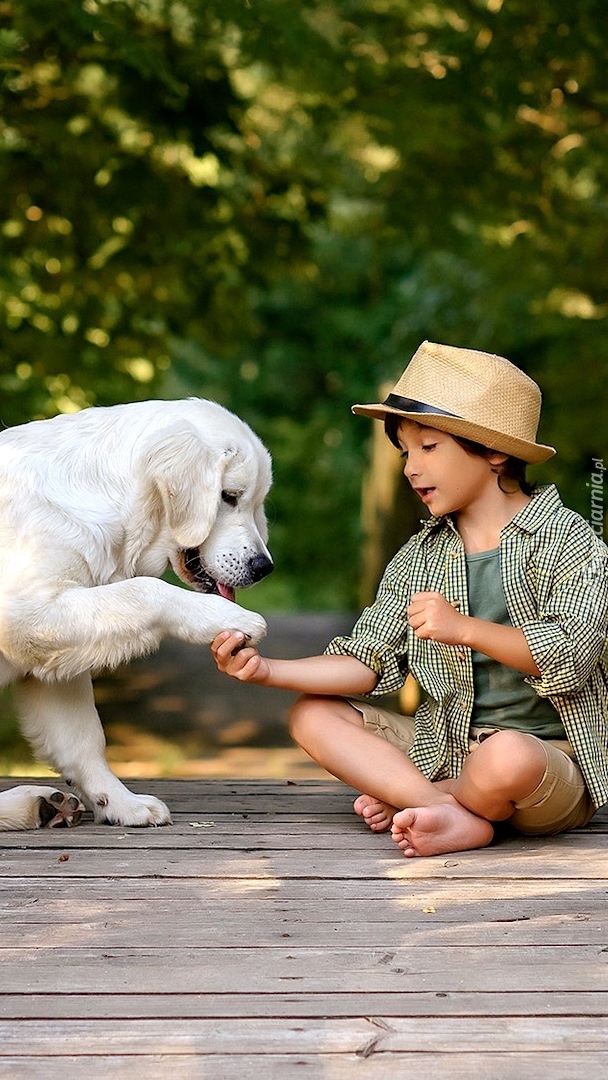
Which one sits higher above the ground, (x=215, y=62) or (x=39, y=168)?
(x=215, y=62)

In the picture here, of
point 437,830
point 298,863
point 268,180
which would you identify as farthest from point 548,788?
point 268,180

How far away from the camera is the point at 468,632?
3.23 metres

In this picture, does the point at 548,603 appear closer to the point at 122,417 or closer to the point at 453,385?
the point at 453,385

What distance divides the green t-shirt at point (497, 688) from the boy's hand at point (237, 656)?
62cm

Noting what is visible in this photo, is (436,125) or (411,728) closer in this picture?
(411,728)

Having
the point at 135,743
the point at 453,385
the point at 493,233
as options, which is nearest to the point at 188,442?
the point at 453,385

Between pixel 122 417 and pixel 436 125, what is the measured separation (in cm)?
361

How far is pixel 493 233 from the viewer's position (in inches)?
314

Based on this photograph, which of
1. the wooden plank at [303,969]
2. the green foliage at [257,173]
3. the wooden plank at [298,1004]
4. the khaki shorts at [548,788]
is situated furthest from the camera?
the green foliage at [257,173]

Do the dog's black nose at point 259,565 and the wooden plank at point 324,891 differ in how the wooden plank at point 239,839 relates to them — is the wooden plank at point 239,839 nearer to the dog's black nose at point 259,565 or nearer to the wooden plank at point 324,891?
the wooden plank at point 324,891

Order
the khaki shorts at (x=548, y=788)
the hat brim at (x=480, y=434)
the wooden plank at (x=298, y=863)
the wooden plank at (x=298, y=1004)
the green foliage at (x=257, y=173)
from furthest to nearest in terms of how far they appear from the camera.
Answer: the green foliage at (x=257, y=173) → the hat brim at (x=480, y=434) → the khaki shorts at (x=548, y=788) → the wooden plank at (x=298, y=863) → the wooden plank at (x=298, y=1004)

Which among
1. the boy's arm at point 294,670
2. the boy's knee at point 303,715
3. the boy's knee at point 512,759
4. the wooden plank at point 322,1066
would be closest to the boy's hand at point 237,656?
the boy's arm at point 294,670

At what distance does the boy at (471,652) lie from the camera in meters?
3.26

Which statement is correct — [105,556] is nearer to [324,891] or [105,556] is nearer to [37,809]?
[37,809]
